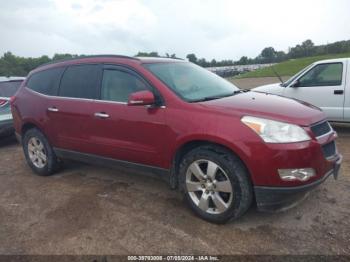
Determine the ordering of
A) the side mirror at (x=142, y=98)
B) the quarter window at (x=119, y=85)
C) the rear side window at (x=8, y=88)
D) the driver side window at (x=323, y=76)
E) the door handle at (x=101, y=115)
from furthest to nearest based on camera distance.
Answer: the rear side window at (x=8, y=88) < the driver side window at (x=323, y=76) < the door handle at (x=101, y=115) < the quarter window at (x=119, y=85) < the side mirror at (x=142, y=98)

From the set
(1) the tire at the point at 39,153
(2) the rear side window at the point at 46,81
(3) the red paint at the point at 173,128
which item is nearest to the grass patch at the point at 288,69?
(2) the rear side window at the point at 46,81

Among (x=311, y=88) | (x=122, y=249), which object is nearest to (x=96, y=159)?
(x=122, y=249)

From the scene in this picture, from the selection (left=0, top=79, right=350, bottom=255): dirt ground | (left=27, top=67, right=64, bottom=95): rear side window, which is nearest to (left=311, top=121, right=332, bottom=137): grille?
(left=0, top=79, right=350, bottom=255): dirt ground

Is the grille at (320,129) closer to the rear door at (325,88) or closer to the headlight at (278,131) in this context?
the headlight at (278,131)

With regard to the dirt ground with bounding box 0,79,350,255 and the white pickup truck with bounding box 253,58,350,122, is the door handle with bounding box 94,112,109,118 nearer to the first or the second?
the dirt ground with bounding box 0,79,350,255

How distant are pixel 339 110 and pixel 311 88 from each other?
28.3 inches

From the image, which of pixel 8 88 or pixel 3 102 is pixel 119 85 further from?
pixel 8 88

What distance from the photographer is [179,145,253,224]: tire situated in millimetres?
3158

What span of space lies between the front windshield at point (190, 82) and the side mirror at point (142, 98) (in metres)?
0.28

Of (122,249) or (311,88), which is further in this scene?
(311,88)

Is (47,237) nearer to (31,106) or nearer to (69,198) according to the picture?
(69,198)

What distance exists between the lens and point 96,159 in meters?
4.46

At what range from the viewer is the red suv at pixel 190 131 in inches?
119

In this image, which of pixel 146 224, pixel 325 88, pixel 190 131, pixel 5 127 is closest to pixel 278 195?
pixel 190 131
